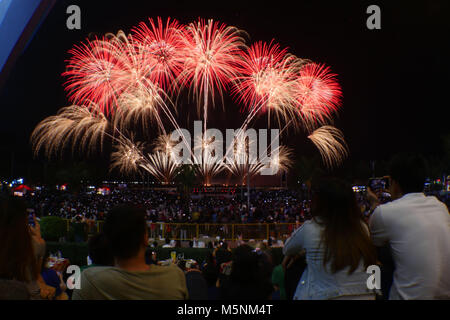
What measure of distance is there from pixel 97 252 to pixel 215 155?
149 ft

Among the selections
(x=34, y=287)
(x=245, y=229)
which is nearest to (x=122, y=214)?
(x=34, y=287)

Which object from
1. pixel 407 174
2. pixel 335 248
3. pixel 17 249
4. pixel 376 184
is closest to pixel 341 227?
pixel 335 248

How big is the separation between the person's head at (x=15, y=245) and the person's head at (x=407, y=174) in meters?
2.88

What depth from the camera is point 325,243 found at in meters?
2.30

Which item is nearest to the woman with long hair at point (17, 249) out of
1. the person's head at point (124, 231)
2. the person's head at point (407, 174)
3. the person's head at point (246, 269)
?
the person's head at point (124, 231)

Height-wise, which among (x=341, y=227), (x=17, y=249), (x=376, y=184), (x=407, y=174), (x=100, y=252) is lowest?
(x=100, y=252)

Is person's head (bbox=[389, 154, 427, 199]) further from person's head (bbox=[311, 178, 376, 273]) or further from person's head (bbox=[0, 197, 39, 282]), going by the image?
person's head (bbox=[0, 197, 39, 282])

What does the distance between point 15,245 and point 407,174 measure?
302cm

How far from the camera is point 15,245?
8.52 ft

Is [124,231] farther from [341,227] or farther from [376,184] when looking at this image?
[376,184]

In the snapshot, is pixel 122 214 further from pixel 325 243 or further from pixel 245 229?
pixel 245 229

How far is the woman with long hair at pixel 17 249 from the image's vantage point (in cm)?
252

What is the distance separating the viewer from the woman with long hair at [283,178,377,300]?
2.28 m

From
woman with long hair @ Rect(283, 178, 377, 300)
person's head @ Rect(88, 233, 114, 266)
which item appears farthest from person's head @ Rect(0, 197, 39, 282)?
woman with long hair @ Rect(283, 178, 377, 300)
